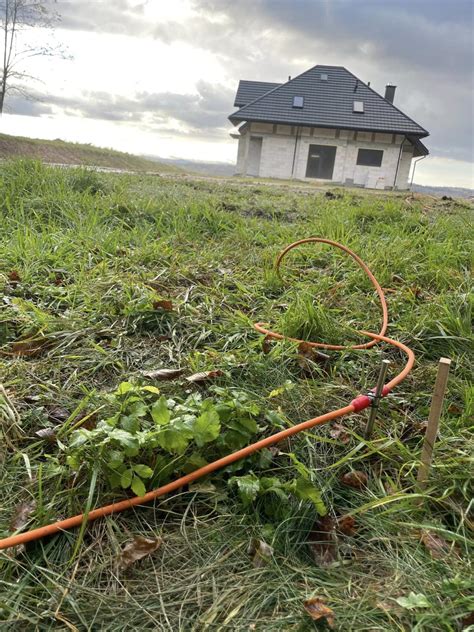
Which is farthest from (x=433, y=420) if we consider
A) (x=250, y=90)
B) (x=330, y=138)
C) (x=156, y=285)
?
(x=250, y=90)

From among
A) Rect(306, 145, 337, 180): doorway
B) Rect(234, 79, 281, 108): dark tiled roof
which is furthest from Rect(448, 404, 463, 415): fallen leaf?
Rect(234, 79, 281, 108): dark tiled roof

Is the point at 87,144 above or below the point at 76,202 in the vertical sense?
above

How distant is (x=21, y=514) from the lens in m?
1.23

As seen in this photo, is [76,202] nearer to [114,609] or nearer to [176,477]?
[176,477]

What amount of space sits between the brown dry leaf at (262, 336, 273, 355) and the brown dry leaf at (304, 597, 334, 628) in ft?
3.73

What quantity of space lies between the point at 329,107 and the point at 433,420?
25.8m

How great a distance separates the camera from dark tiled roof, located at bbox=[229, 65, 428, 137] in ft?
75.1

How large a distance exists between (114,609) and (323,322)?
1.53m

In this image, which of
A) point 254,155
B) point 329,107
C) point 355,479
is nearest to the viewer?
point 355,479

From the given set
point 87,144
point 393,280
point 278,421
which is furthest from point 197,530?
point 87,144

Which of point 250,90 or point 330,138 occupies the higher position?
point 250,90

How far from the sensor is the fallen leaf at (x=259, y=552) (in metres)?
1.13

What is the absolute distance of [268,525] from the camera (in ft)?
3.99

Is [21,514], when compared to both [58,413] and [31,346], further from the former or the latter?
[31,346]
